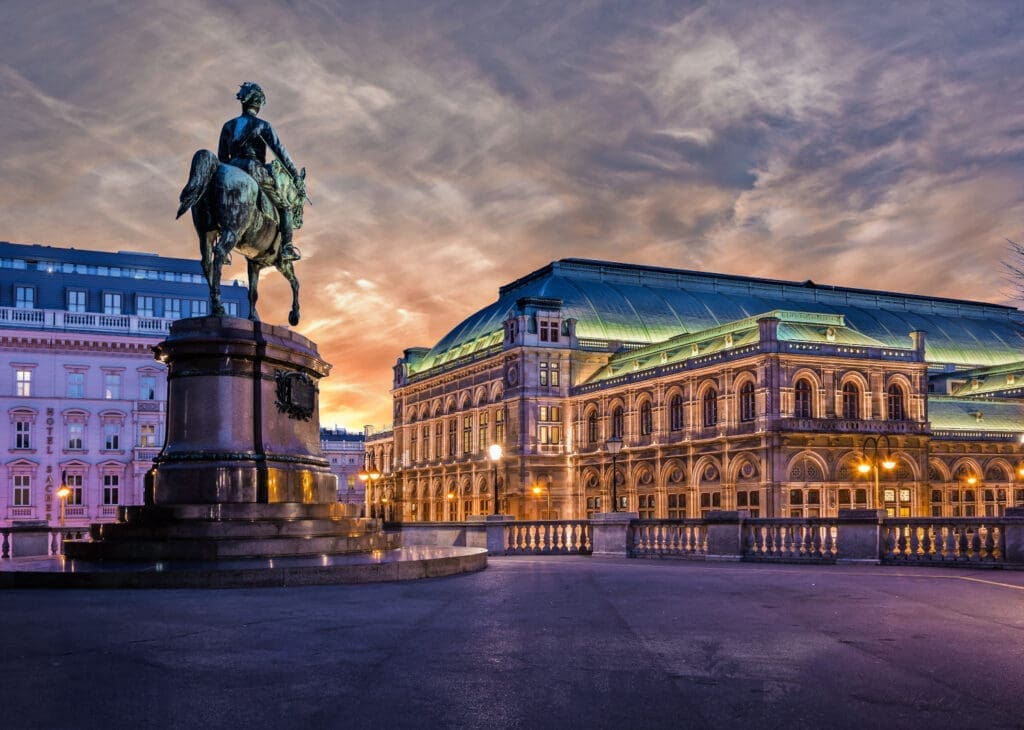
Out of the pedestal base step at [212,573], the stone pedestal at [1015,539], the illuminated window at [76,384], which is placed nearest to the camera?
the pedestal base step at [212,573]

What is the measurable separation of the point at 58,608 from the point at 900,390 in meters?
73.5

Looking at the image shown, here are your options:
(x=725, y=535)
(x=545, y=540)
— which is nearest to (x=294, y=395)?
(x=725, y=535)

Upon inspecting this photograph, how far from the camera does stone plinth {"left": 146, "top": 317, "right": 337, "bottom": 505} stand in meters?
18.3

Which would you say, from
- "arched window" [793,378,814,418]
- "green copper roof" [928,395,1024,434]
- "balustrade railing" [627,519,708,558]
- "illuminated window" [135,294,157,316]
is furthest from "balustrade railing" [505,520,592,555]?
"green copper roof" [928,395,1024,434]

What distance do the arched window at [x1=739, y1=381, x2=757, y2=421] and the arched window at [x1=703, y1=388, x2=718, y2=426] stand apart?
2736 millimetres

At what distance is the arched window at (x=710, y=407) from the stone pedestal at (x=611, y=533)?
159 feet

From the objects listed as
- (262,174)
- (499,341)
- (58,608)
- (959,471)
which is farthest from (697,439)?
(58,608)

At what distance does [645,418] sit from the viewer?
8906cm

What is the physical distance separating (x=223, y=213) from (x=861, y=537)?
670 inches

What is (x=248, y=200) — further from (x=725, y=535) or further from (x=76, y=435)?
(x=76, y=435)

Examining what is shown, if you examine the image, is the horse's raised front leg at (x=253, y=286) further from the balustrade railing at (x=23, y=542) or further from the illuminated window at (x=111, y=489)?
the illuminated window at (x=111, y=489)

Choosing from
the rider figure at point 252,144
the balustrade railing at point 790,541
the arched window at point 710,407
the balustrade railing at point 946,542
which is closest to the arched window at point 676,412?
the arched window at point 710,407

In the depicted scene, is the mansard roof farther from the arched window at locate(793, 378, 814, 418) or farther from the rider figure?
the rider figure

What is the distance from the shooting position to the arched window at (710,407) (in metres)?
79.8
